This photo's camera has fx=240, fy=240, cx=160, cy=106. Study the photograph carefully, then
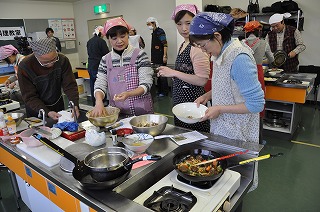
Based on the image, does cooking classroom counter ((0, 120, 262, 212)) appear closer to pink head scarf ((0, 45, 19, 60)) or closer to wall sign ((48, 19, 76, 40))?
pink head scarf ((0, 45, 19, 60))

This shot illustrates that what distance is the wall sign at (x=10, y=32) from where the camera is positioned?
287 inches

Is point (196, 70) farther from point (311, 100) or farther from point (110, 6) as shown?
point (110, 6)

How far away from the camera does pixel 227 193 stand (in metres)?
0.98

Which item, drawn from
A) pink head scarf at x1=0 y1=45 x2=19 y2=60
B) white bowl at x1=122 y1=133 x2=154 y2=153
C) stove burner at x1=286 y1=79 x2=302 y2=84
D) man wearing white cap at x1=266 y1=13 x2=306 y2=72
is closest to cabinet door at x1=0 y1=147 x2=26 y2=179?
white bowl at x1=122 y1=133 x2=154 y2=153

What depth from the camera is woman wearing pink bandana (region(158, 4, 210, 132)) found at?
65.5 inches

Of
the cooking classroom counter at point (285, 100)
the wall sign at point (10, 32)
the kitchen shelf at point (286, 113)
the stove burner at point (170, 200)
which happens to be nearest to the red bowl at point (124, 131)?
the stove burner at point (170, 200)

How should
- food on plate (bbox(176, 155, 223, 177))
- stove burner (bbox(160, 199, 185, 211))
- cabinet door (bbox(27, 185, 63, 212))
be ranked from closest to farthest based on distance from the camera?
stove burner (bbox(160, 199, 185, 211)), food on plate (bbox(176, 155, 223, 177)), cabinet door (bbox(27, 185, 63, 212))

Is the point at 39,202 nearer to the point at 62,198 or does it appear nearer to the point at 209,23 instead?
the point at 62,198

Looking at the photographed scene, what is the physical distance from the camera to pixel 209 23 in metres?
1.20

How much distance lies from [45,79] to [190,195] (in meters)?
1.73

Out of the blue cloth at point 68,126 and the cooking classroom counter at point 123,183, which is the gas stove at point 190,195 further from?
the blue cloth at point 68,126

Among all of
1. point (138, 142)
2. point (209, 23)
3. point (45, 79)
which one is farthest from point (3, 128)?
point (209, 23)

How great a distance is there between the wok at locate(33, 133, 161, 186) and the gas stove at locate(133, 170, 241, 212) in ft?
0.42

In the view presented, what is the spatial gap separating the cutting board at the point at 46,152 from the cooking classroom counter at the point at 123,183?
21mm
